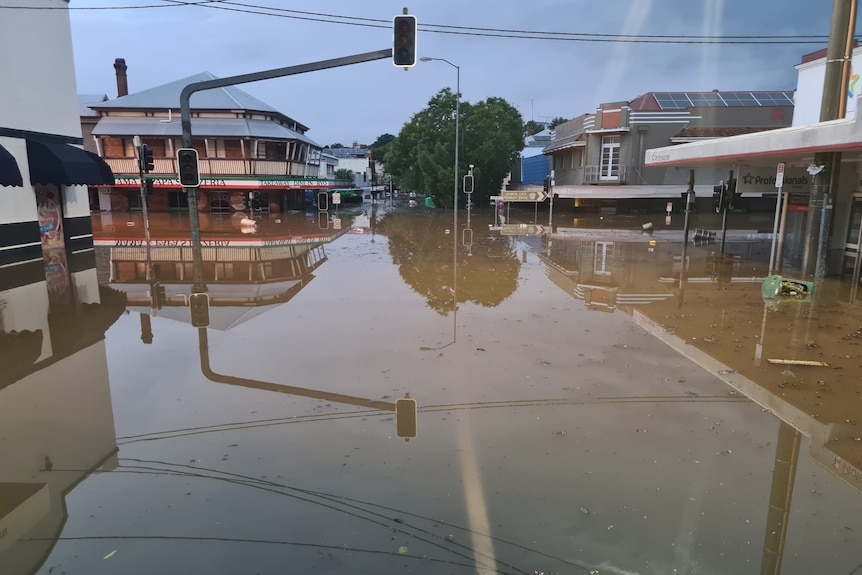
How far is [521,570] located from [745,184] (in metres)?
20.0

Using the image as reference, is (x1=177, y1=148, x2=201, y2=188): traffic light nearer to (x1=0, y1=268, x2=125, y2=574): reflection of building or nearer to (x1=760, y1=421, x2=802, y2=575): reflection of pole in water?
(x1=0, y1=268, x2=125, y2=574): reflection of building

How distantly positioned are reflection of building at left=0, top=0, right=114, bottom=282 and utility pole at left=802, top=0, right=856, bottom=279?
20931mm

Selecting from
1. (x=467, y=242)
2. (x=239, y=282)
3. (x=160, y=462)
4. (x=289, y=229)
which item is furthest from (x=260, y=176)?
→ (x=160, y=462)

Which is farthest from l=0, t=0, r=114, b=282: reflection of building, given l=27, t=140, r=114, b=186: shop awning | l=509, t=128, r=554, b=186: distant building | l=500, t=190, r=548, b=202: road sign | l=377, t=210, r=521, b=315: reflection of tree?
l=509, t=128, r=554, b=186: distant building

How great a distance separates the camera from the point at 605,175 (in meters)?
40.2

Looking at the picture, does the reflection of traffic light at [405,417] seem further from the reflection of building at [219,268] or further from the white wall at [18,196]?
the white wall at [18,196]

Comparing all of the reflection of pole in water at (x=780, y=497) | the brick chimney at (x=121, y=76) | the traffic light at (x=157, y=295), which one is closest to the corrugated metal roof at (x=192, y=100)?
the brick chimney at (x=121, y=76)

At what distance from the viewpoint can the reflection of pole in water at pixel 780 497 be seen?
400cm

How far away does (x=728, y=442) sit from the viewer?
5734 millimetres

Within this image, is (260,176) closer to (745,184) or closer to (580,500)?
(745,184)

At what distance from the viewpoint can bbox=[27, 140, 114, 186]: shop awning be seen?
17.3 metres

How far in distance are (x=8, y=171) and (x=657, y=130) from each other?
3744cm

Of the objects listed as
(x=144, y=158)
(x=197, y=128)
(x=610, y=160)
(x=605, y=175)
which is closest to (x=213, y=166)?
(x=197, y=128)

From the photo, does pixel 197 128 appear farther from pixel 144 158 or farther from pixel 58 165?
pixel 58 165
